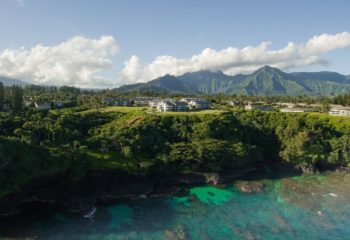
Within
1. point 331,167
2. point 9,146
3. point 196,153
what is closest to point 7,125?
point 9,146

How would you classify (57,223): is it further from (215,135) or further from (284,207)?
(215,135)

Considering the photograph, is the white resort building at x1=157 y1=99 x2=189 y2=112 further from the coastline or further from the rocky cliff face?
the rocky cliff face

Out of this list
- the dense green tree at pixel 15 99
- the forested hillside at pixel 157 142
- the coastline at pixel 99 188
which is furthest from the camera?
the dense green tree at pixel 15 99

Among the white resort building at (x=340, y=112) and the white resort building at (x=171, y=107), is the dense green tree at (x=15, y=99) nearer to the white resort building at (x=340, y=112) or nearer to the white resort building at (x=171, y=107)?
the white resort building at (x=171, y=107)

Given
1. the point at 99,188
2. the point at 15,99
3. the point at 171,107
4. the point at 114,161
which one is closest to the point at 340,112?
the point at 171,107

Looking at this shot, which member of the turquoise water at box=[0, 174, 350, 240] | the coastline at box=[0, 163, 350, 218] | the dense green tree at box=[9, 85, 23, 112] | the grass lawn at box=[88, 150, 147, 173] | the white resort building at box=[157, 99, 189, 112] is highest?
the dense green tree at box=[9, 85, 23, 112]

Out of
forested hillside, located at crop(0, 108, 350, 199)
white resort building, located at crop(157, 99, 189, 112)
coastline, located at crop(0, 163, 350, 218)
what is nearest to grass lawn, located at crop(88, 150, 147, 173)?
forested hillside, located at crop(0, 108, 350, 199)

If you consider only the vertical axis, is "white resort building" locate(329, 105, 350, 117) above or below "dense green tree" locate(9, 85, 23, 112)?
below

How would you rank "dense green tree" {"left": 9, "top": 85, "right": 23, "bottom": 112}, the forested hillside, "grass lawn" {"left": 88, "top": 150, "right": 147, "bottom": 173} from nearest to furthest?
1. the forested hillside
2. "grass lawn" {"left": 88, "top": 150, "right": 147, "bottom": 173}
3. "dense green tree" {"left": 9, "top": 85, "right": 23, "bottom": 112}

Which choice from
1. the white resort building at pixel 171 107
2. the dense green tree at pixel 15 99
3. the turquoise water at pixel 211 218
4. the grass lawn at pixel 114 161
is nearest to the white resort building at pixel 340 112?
the turquoise water at pixel 211 218
